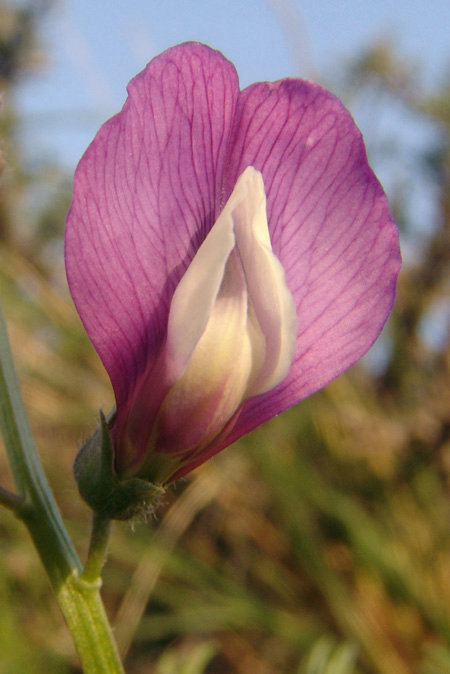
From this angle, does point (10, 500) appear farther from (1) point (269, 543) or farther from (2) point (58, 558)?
(1) point (269, 543)

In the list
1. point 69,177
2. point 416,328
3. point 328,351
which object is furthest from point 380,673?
point 69,177

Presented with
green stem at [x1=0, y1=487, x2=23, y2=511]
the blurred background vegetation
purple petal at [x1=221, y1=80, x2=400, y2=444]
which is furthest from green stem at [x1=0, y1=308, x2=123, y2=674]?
the blurred background vegetation

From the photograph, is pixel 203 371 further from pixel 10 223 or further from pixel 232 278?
pixel 10 223

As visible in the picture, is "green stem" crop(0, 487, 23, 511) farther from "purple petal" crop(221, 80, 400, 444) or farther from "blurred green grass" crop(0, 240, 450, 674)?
"blurred green grass" crop(0, 240, 450, 674)

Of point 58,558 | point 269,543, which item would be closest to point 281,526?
point 269,543

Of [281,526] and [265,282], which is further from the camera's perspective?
[281,526]

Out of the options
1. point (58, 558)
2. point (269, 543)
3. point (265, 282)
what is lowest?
point (269, 543)

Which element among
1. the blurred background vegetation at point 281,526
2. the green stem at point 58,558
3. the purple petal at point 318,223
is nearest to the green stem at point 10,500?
the green stem at point 58,558
